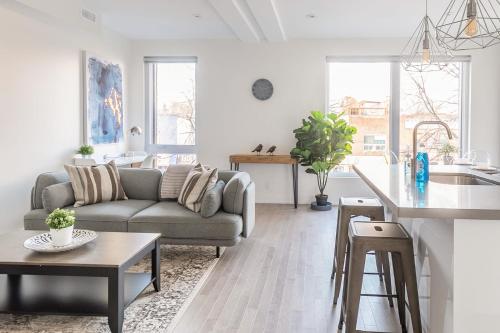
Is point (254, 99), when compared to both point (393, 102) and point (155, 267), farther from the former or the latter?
point (155, 267)

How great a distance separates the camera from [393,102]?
23.9ft

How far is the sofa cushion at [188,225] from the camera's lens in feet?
12.9

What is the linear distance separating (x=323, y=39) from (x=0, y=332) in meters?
6.11

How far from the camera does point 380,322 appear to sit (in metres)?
2.80

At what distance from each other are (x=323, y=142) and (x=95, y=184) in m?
3.41

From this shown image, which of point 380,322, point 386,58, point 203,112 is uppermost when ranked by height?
point 386,58

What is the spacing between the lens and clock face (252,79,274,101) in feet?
24.1

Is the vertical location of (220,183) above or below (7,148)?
below

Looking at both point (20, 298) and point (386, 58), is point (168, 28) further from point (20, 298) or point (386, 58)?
point (20, 298)

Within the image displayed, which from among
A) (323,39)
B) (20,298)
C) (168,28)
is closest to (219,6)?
(168,28)

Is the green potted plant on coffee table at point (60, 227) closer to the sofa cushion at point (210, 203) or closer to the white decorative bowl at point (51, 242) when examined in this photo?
the white decorative bowl at point (51, 242)

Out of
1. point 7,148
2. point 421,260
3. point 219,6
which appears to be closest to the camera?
point 421,260

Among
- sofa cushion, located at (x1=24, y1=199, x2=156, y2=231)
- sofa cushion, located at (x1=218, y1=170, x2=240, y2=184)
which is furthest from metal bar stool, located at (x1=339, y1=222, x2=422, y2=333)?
sofa cushion, located at (x1=218, y1=170, x2=240, y2=184)

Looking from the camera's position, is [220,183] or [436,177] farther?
[220,183]
